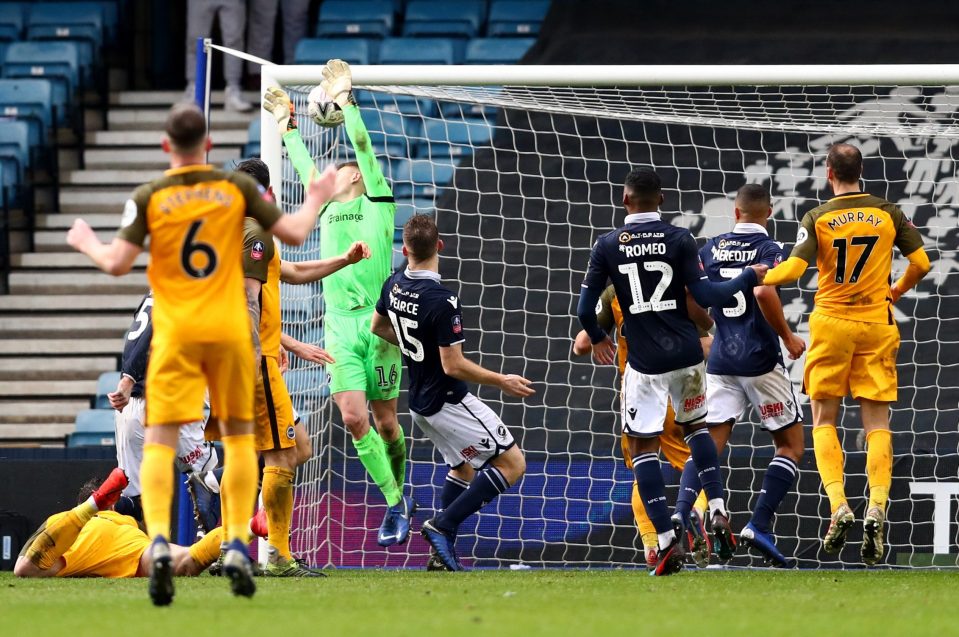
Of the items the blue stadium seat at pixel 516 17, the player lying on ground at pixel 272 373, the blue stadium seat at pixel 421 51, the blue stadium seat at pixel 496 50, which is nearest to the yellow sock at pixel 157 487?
the player lying on ground at pixel 272 373

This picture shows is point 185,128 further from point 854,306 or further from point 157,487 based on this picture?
point 854,306

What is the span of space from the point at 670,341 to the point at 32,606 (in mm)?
3283

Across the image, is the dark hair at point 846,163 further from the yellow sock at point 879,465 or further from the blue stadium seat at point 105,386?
the blue stadium seat at point 105,386

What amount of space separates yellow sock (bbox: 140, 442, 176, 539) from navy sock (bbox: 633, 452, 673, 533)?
259 centimetres

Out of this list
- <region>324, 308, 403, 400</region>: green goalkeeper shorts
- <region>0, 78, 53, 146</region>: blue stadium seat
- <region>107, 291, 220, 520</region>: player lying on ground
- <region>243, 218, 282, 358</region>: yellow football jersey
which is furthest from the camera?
<region>0, 78, 53, 146</region>: blue stadium seat

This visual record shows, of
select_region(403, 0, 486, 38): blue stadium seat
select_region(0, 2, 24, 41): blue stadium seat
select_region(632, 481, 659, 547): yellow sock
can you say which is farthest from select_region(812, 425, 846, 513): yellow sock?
select_region(0, 2, 24, 41): blue stadium seat

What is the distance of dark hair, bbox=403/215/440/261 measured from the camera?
7.80 metres

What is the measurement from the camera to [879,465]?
754cm

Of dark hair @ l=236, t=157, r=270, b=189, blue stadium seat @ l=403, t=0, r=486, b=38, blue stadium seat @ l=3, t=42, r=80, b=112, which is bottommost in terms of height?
dark hair @ l=236, t=157, r=270, b=189

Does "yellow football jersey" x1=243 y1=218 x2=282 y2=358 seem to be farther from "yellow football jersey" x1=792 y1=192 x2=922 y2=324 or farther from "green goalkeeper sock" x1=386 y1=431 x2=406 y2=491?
"yellow football jersey" x1=792 y1=192 x2=922 y2=324

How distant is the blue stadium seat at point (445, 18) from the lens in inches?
576

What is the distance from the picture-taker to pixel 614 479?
31.2ft

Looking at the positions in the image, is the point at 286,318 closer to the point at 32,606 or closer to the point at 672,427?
A: the point at 672,427

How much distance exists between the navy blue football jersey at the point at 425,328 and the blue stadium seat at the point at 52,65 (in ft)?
25.6
